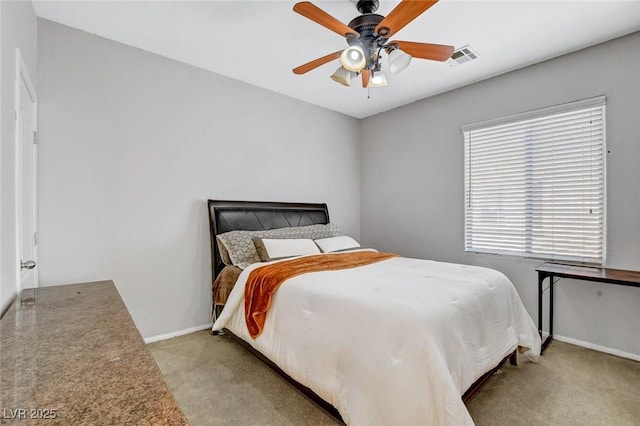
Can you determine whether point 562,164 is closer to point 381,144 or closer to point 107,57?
point 381,144

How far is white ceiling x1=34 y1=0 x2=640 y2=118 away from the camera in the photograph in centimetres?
232

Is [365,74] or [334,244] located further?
[334,244]

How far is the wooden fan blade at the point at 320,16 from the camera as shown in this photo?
68.1 inches

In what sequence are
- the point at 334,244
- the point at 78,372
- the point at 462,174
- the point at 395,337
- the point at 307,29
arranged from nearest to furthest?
the point at 78,372 → the point at 395,337 → the point at 307,29 → the point at 334,244 → the point at 462,174

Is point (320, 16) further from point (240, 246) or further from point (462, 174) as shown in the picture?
point (462, 174)

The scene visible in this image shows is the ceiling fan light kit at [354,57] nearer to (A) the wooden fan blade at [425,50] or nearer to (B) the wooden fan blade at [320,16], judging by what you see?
(B) the wooden fan blade at [320,16]

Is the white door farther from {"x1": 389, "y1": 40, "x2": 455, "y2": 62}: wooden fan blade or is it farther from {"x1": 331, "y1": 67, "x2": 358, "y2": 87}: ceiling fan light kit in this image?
{"x1": 389, "y1": 40, "x2": 455, "y2": 62}: wooden fan blade

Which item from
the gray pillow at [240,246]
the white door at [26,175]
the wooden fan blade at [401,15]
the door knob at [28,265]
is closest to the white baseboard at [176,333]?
the gray pillow at [240,246]

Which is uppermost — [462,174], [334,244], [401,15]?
[401,15]

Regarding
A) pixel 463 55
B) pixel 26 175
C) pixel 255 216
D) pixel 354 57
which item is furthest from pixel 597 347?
pixel 26 175

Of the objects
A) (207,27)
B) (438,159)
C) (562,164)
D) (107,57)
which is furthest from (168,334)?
(562,164)

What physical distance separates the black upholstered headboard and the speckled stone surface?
1.78 meters

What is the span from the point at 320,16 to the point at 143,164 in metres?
2.15

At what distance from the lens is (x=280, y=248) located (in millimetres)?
3166
